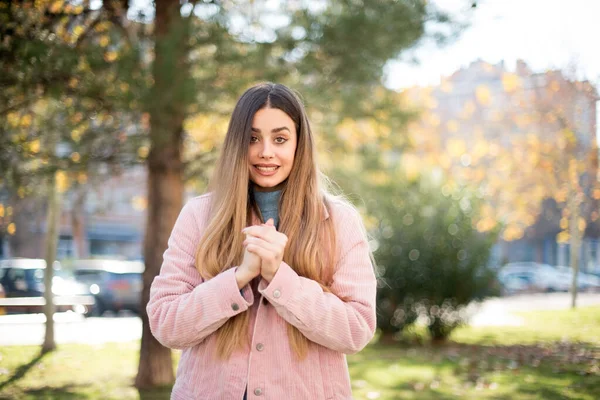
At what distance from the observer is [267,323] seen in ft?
7.16

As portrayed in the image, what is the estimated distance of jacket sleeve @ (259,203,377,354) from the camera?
2.06 meters

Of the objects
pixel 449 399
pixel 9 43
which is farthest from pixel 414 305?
pixel 9 43

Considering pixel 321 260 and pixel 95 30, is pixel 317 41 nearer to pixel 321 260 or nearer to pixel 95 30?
pixel 95 30

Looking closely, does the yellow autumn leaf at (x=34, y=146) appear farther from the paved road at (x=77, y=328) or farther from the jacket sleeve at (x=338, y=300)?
the jacket sleeve at (x=338, y=300)

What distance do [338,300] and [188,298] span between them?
0.47 m

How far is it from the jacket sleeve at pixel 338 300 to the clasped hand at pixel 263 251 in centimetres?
4

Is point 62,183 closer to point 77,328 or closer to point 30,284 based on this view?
point 77,328

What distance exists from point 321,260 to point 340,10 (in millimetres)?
5328

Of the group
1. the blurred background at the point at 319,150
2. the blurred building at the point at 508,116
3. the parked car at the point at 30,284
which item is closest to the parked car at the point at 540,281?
the blurred building at the point at 508,116

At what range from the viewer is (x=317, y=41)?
7105 millimetres

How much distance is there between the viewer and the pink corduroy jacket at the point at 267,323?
6.81 ft

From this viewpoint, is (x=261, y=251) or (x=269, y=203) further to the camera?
(x=269, y=203)

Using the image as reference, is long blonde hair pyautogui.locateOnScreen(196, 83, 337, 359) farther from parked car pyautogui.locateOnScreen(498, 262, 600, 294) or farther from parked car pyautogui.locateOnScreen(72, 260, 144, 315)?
parked car pyautogui.locateOnScreen(498, 262, 600, 294)

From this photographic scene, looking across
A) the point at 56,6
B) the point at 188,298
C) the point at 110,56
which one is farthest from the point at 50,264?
the point at 188,298
